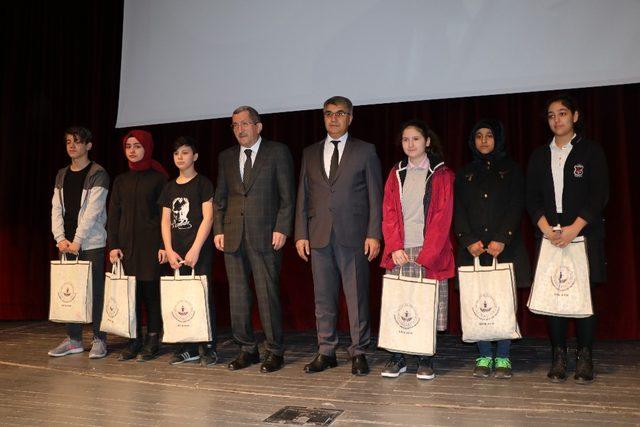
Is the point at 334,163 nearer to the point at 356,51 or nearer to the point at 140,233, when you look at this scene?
the point at 356,51

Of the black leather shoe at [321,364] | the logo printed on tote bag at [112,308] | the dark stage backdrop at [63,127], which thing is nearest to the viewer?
the black leather shoe at [321,364]

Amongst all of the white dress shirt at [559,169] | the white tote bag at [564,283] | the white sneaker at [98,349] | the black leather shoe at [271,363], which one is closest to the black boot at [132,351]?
the white sneaker at [98,349]

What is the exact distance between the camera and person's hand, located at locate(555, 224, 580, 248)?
2725 mm

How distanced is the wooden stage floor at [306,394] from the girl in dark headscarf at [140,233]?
224mm

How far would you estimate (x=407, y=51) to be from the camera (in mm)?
3748

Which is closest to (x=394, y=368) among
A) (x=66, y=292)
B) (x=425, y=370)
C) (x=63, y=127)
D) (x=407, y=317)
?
(x=425, y=370)

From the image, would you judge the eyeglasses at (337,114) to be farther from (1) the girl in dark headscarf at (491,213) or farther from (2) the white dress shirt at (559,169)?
(2) the white dress shirt at (559,169)

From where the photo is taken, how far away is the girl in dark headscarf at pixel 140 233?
3.41m

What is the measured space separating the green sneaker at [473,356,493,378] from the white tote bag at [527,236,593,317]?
1.22ft

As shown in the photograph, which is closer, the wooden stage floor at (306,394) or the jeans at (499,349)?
the wooden stage floor at (306,394)

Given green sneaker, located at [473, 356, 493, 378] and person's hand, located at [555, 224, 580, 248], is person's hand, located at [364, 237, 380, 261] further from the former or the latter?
person's hand, located at [555, 224, 580, 248]

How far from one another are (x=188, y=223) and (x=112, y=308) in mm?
694

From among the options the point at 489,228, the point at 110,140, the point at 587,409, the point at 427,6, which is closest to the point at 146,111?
the point at 110,140

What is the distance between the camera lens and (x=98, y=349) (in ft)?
11.6
